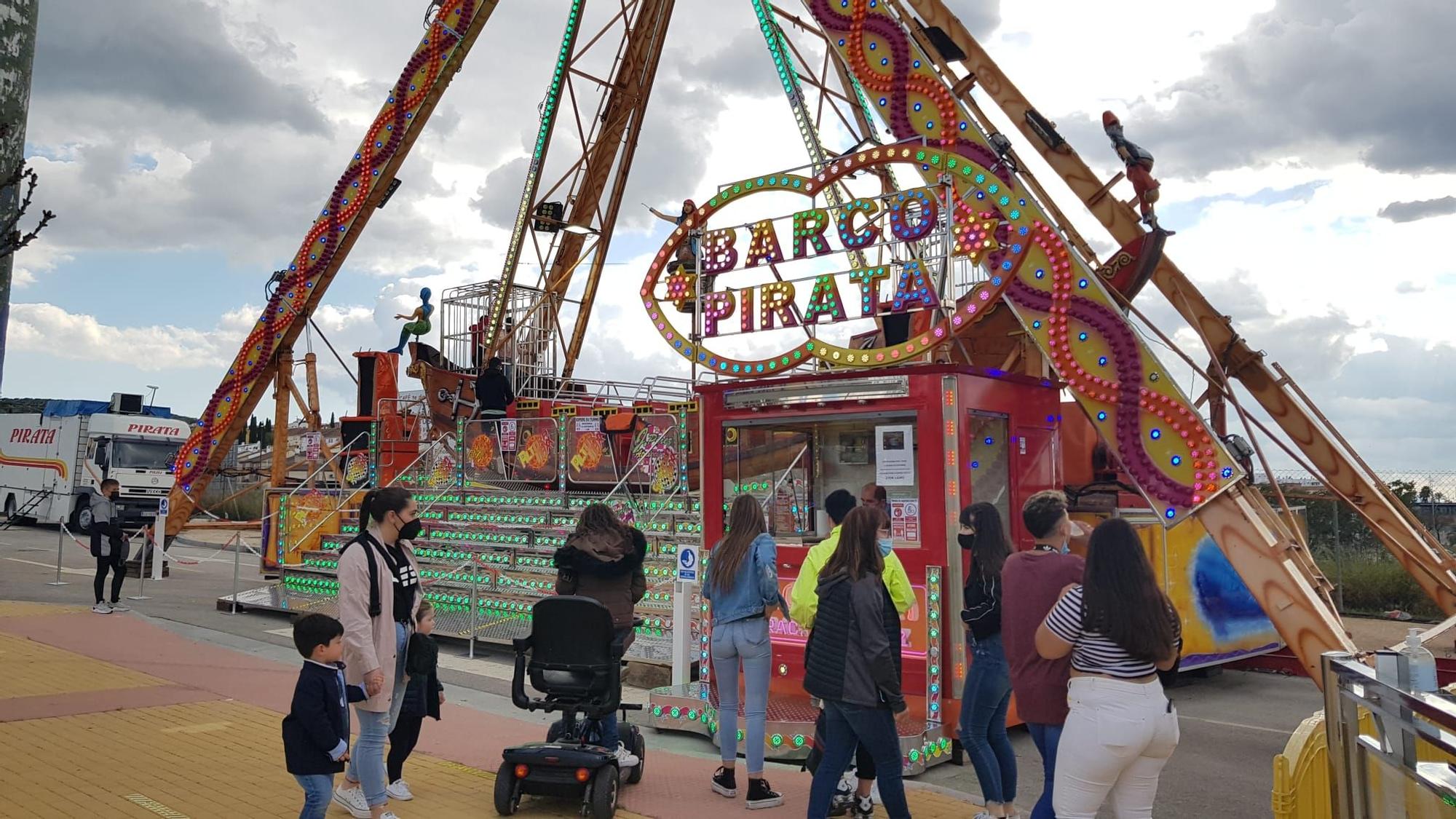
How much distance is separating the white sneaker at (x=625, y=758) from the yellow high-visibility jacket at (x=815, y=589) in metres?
1.50

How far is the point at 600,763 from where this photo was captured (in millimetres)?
→ 5758

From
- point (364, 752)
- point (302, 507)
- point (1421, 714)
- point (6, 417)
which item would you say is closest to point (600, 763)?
point (364, 752)

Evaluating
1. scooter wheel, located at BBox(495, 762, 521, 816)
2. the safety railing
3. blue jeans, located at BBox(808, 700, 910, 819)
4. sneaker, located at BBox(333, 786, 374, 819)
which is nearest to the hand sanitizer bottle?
the safety railing

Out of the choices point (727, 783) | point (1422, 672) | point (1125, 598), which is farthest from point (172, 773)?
point (1422, 672)

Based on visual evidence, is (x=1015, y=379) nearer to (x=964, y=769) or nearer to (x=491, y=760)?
(x=964, y=769)

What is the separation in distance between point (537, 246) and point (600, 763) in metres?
16.5

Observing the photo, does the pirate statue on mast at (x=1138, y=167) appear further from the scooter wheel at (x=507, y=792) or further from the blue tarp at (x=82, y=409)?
the blue tarp at (x=82, y=409)

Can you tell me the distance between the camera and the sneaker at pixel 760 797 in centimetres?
612

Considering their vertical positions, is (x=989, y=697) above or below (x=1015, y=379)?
below

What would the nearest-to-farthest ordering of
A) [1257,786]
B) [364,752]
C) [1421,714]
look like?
[1421,714], [364,752], [1257,786]

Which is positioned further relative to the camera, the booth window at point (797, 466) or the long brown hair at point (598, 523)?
the booth window at point (797, 466)

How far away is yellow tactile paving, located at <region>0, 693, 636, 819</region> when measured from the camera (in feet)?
19.7

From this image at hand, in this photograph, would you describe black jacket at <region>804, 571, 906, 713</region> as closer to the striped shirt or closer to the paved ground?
the striped shirt

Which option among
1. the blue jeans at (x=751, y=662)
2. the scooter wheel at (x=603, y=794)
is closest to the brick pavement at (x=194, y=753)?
the scooter wheel at (x=603, y=794)
